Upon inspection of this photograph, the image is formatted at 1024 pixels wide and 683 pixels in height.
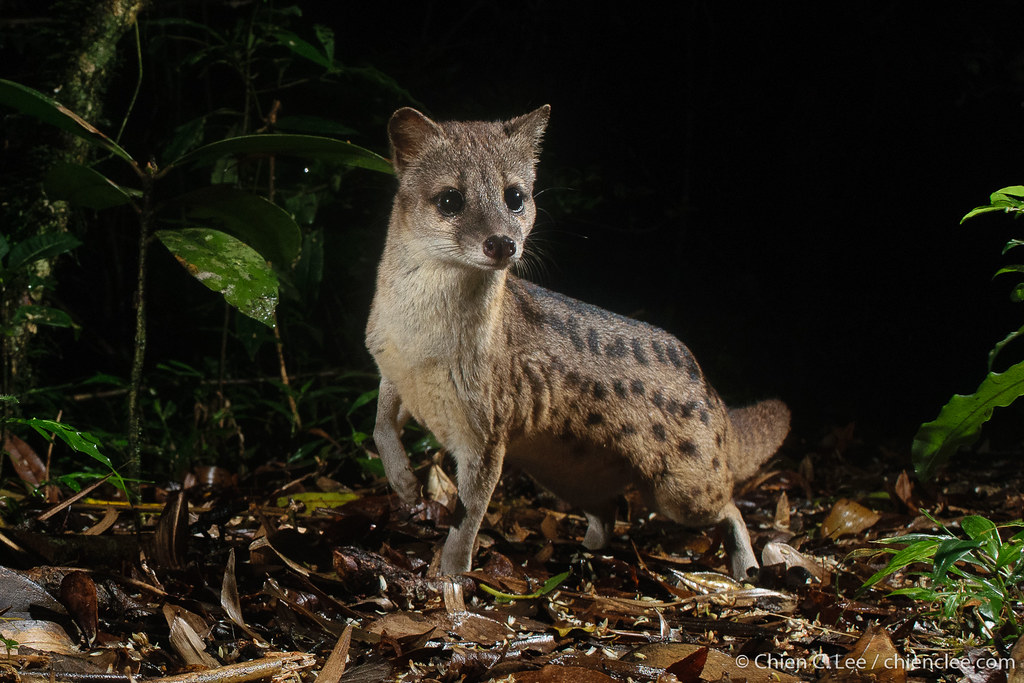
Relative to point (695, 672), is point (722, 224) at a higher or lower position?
higher

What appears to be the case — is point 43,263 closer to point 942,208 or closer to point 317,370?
point 317,370

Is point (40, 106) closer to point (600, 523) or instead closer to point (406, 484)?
point (406, 484)

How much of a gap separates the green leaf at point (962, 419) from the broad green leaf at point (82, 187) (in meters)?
3.08

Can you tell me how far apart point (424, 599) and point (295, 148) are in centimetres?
190

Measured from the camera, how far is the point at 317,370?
6012 millimetres

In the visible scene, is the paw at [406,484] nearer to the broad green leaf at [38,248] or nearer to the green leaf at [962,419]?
the broad green leaf at [38,248]

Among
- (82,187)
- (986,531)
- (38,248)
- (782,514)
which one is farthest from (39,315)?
(782,514)

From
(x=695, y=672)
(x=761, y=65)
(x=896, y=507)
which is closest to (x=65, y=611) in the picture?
(x=695, y=672)

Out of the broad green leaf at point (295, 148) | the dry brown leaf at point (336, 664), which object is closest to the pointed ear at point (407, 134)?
the broad green leaf at point (295, 148)

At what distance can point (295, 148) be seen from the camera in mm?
3568

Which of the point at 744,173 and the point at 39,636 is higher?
the point at 744,173

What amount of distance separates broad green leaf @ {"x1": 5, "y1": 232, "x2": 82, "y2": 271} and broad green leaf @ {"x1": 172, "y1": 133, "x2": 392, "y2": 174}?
532 mm

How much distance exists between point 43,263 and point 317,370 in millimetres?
2221

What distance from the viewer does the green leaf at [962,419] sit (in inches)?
108
